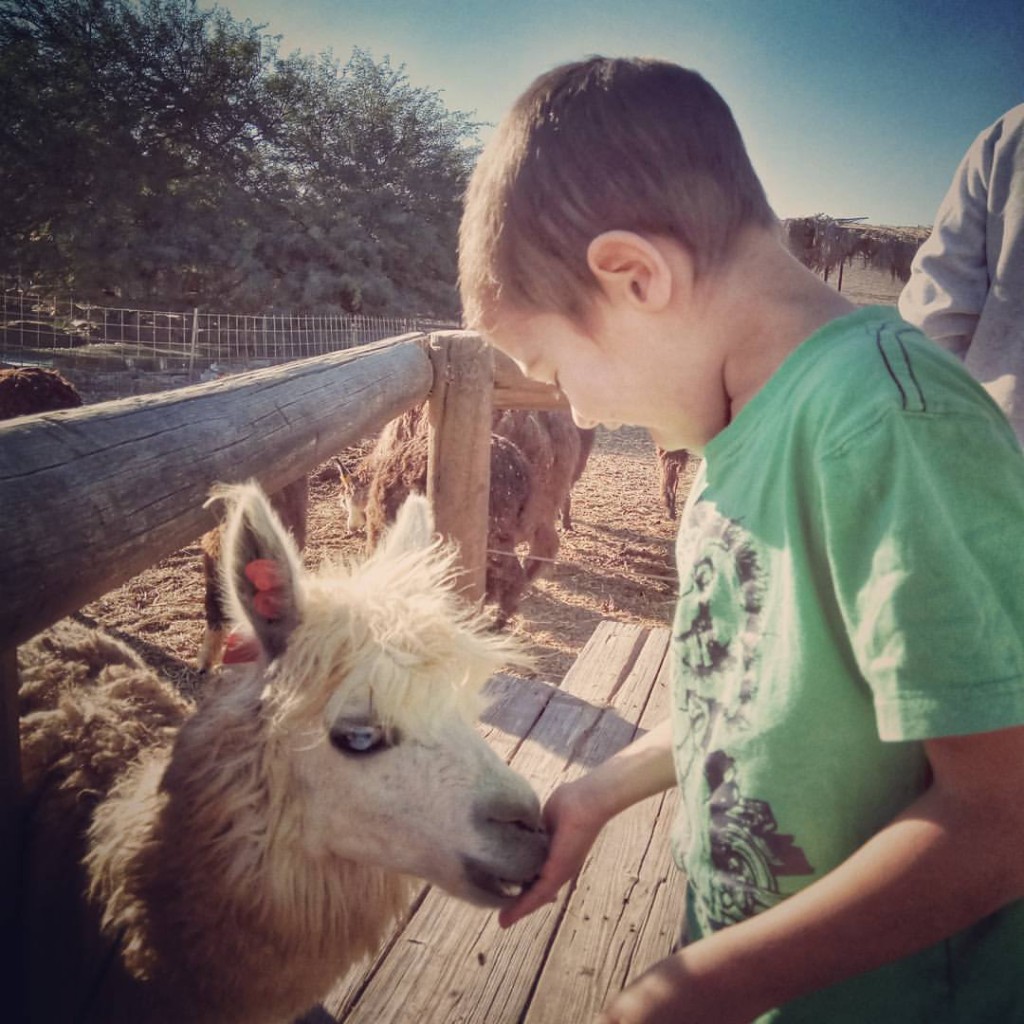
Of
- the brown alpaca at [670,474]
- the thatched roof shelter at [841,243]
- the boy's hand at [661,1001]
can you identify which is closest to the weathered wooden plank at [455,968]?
the boy's hand at [661,1001]

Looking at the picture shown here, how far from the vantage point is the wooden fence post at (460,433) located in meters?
2.76

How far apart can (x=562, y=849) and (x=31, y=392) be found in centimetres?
618

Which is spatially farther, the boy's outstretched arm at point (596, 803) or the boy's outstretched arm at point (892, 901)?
the boy's outstretched arm at point (596, 803)

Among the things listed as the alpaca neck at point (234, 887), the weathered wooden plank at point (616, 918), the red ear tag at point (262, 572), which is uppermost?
the red ear tag at point (262, 572)

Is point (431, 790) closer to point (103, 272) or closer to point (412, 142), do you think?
point (103, 272)

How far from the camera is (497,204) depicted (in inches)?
Answer: 38.8

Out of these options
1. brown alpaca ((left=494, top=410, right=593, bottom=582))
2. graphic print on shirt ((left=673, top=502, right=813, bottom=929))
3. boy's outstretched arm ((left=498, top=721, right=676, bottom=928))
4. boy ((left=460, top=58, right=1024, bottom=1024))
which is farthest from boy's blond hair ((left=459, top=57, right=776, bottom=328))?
brown alpaca ((left=494, top=410, right=593, bottom=582))

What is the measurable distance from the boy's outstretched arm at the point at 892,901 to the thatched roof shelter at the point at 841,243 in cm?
999

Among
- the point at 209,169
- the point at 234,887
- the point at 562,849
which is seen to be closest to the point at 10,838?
the point at 234,887

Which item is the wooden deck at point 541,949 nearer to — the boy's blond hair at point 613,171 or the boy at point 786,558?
the boy at point 786,558

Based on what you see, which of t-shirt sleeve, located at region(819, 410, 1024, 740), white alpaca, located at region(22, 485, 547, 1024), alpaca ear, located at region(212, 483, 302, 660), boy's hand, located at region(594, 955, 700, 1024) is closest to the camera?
t-shirt sleeve, located at region(819, 410, 1024, 740)

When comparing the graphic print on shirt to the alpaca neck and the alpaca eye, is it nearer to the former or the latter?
the alpaca eye

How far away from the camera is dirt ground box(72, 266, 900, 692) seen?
4715 mm

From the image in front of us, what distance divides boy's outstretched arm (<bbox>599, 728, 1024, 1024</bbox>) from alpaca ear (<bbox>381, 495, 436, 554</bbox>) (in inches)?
46.9
